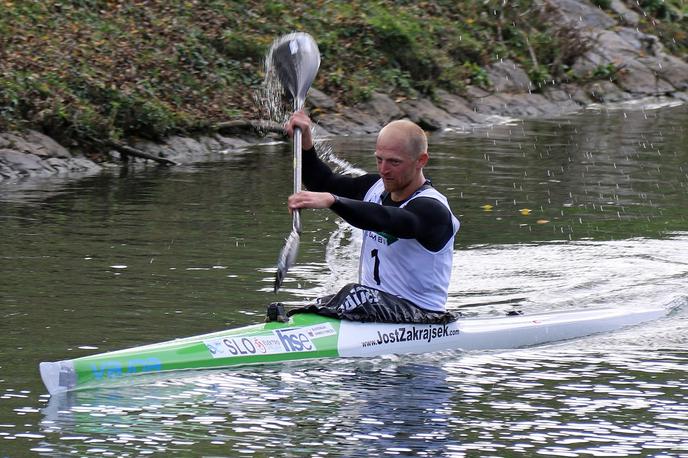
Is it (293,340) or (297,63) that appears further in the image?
(297,63)

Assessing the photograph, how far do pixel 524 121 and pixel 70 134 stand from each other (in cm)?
941

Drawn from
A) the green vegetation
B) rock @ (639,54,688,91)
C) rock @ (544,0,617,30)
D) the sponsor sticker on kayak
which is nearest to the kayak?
the sponsor sticker on kayak

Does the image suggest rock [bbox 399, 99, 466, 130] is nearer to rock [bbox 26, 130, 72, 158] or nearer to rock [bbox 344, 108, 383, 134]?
rock [bbox 344, 108, 383, 134]

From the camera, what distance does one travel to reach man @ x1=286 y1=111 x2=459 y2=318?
7766 millimetres

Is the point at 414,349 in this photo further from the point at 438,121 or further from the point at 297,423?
the point at 438,121

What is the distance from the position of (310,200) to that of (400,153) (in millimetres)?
818

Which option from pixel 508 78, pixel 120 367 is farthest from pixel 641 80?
pixel 120 367

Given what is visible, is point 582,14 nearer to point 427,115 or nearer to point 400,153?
point 427,115

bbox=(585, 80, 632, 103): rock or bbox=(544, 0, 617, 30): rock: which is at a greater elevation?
bbox=(544, 0, 617, 30): rock

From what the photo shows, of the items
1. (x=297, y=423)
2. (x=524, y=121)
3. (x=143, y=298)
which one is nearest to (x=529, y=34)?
(x=524, y=121)

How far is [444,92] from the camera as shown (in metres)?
24.5

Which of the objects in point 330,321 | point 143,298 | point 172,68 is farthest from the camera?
point 172,68

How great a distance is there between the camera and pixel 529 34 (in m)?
28.1

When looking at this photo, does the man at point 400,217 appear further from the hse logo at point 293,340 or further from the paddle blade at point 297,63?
the paddle blade at point 297,63
